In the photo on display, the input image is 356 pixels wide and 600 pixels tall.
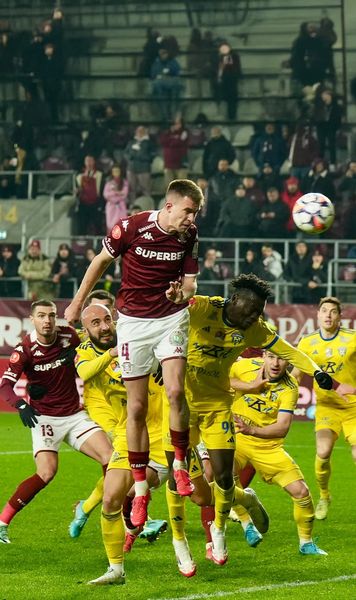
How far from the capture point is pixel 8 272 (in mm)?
22797

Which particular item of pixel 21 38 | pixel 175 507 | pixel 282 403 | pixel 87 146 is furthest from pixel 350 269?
pixel 175 507

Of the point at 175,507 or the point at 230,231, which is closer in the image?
the point at 175,507

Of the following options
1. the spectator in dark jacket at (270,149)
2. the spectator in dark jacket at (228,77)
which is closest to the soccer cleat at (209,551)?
the spectator in dark jacket at (270,149)

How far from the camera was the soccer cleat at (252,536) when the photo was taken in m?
9.37

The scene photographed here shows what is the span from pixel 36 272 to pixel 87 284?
14.0 metres

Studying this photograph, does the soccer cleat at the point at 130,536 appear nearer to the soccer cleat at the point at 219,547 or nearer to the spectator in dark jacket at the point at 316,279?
the soccer cleat at the point at 219,547

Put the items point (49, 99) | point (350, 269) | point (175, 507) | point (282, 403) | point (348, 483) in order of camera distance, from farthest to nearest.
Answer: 1. point (49, 99)
2. point (350, 269)
3. point (348, 483)
4. point (282, 403)
5. point (175, 507)

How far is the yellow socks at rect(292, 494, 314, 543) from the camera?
29.8ft

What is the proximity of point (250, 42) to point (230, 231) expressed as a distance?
6565 millimetres

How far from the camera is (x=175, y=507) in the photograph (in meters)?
8.26

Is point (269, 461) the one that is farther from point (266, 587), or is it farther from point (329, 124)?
point (329, 124)

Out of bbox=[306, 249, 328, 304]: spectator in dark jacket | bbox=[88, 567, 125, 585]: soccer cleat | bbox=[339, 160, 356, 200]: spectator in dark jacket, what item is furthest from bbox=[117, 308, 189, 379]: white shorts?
bbox=[339, 160, 356, 200]: spectator in dark jacket

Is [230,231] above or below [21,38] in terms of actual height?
below

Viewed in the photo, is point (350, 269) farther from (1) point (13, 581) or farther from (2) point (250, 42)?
(1) point (13, 581)
